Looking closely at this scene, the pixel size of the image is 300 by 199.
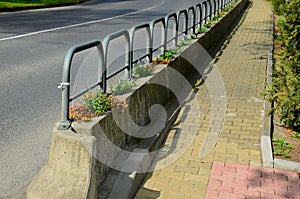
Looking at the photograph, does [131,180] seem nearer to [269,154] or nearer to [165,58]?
[269,154]

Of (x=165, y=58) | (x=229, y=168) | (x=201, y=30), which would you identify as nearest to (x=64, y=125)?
(x=229, y=168)

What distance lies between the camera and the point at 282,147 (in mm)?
5578

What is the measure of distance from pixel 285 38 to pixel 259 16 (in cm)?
1915

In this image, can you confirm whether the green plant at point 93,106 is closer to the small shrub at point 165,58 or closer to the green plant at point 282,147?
the green plant at point 282,147

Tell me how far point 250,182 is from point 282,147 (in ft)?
4.07

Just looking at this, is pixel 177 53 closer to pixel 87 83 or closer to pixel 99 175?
pixel 87 83

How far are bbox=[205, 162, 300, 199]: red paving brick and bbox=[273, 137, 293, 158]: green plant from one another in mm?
572

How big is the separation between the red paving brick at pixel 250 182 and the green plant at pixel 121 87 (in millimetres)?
1442

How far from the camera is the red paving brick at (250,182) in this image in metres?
4.34

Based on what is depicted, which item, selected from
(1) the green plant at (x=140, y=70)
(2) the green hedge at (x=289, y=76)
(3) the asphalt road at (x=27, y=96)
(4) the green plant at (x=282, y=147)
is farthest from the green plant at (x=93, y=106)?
(2) the green hedge at (x=289, y=76)

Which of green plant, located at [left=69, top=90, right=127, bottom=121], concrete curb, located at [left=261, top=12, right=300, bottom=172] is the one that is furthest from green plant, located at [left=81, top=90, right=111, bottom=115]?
concrete curb, located at [left=261, top=12, right=300, bottom=172]

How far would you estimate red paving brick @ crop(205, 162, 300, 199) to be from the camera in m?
4.34

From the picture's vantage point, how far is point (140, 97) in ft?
17.8

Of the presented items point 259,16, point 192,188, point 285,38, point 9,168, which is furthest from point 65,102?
point 259,16
